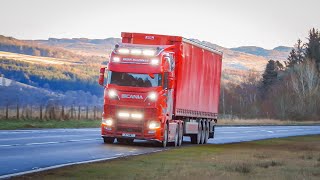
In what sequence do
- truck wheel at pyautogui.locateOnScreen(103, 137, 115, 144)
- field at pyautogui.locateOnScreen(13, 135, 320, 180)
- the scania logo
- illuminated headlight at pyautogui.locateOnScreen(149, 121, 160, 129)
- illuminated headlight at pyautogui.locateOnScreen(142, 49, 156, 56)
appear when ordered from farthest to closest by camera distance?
truck wheel at pyautogui.locateOnScreen(103, 137, 115, 144)
illuminated headlight at pyautogui.locateOnScreen(142, 49, 156, 56)
illuminated headlight at pyautogui.locateOnScreen(149, 121, 160, 129)
the scania logo
field at pyautogui.locateOnScreen(13, 135, 320, 180)

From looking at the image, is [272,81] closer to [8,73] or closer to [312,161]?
[8,73]

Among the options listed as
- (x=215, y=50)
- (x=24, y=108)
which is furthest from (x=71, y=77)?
(x=215, y=50)

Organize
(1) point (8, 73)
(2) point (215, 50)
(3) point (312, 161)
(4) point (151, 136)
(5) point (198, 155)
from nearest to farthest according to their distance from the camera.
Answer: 1. (3) point (312, 161)
2. (5) point (198, 155)
3. (4) point (151, 136)
4. (2) point (215, 50)
5. (1) point (8, 73)

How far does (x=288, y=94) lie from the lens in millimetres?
133500

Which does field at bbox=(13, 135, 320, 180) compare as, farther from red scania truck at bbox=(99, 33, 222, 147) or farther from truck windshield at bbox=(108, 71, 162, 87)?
truck windshield at bbox=(108, 71, 162, 87)

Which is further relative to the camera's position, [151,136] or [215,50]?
[215,50]

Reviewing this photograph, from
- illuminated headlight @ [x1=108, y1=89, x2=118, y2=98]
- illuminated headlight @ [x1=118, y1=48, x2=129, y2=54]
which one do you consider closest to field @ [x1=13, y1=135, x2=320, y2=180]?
illuminated headlight @ [x1=108, y1=89, x2=118, y2=98]

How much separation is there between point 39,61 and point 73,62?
1397cm

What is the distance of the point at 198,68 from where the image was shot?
121 feet

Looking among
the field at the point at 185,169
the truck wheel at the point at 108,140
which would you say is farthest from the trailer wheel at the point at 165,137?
the field at the point at 185,169

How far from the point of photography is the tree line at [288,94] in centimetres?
13050

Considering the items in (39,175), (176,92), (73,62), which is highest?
(73,62)

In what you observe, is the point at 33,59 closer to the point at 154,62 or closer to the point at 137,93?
the point at 154,62

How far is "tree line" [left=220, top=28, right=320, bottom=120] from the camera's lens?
428 feet
